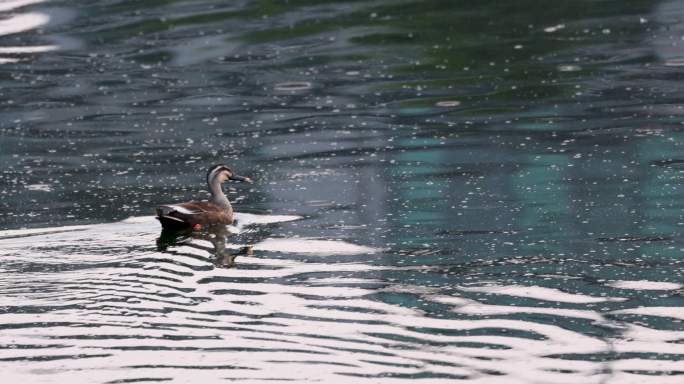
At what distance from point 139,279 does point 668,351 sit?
4.39m

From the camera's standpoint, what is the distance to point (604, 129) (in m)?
19.1

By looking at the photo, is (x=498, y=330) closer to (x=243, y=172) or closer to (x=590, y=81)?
(x=243, y=172)

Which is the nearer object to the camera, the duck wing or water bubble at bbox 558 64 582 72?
the duck wing

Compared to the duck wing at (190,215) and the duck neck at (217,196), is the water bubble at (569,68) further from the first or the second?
the duck wing at (190,215)

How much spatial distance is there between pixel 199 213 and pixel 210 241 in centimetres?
43

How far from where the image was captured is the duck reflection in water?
13.8m

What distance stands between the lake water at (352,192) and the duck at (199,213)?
0.66 ft

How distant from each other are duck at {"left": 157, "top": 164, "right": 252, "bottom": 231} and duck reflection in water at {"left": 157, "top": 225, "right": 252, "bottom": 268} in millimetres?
59

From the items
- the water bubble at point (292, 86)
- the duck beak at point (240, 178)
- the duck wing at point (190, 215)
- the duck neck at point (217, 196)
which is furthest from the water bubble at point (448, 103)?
the duck wing at point (190, 215)

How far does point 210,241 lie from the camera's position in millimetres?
14805

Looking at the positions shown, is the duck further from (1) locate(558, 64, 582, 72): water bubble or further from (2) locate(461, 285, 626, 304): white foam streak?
(1) locate(558, 64, 582, 72): water bubble

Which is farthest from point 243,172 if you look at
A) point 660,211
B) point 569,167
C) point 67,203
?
point 660,211

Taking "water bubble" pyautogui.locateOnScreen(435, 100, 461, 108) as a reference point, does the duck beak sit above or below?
above

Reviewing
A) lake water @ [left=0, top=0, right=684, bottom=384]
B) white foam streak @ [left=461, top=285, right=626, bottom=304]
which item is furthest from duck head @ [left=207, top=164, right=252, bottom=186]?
white foam streak @ [left=461, top=285, right=626, bottom=304]
